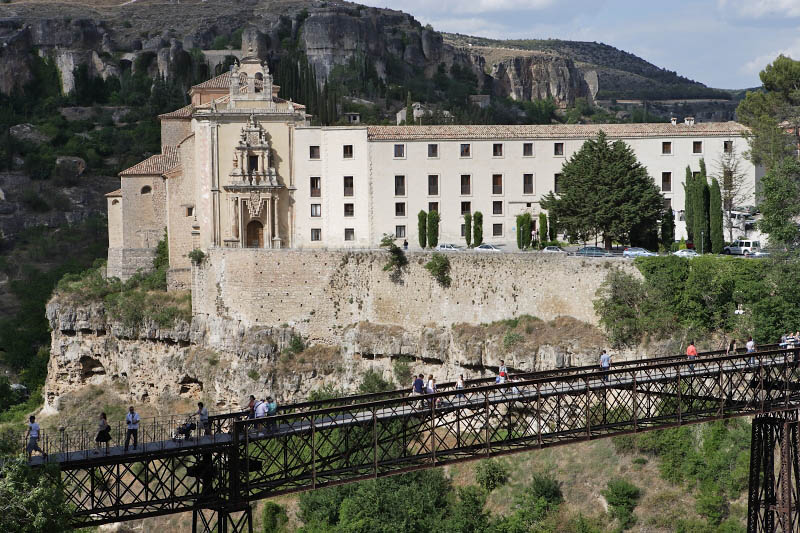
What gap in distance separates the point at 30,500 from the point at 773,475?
59.0 feet

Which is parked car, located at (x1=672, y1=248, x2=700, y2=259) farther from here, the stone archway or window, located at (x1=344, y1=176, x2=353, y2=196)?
the stone archway

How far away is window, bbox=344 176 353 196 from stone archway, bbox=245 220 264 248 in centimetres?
423

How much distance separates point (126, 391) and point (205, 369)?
19.7 feet

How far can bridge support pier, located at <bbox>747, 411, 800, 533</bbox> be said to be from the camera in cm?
2855

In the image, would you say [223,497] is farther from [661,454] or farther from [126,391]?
[126,391]

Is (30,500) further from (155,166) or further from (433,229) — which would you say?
(155,166)

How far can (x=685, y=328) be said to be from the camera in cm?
4141

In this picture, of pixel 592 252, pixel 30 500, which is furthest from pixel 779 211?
pixel 30 500

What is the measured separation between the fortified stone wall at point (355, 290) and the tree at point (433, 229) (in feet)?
10.5

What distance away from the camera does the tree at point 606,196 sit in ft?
162

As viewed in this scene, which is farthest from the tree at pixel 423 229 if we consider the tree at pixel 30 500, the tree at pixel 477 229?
the tree at pixel 30 500

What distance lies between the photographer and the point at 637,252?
155 feet

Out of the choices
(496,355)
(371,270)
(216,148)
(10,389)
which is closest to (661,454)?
(496,355)

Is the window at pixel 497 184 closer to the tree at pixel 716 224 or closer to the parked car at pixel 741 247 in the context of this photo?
the tree at pixel 716 224
